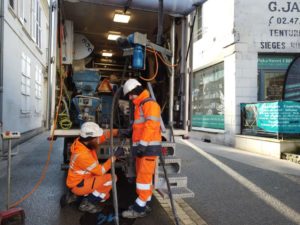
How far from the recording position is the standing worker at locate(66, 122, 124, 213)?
15.1 ft

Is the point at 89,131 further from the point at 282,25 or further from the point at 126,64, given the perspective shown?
the point at 282,25

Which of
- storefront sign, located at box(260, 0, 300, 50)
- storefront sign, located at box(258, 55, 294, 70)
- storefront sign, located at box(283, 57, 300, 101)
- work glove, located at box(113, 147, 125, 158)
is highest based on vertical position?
storefront sign, located at box(260, 0, 300, 50)

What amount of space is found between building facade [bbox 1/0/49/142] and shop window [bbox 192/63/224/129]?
7.81 meters

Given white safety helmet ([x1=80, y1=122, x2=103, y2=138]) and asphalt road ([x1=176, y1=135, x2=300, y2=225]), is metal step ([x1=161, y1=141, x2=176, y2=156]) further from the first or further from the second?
white safety helmet ([x1=80, y1=122, x2=103, y2=138])

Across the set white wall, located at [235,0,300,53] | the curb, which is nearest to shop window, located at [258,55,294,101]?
white wall, located at [235,0,300,53]

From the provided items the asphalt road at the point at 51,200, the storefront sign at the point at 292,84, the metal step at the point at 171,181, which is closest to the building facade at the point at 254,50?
the storefront sign at the point at 292,84

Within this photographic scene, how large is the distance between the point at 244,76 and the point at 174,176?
28.6 ft

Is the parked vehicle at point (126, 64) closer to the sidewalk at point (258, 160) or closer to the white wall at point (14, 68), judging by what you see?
the sidewalk at point (258, 160)

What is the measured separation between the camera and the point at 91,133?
15.4ft

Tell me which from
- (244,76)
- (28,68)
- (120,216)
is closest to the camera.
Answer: (120,216)

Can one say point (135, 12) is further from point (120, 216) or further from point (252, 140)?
point (252, 140)

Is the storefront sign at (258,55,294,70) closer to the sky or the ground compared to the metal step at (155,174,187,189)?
closer to the sky

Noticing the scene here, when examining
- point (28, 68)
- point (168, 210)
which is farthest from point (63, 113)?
point (28, 68)

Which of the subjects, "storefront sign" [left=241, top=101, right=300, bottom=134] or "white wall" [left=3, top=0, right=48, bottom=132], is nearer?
"storefront sign" [left=241, top=101, right=300, bottom=134]
